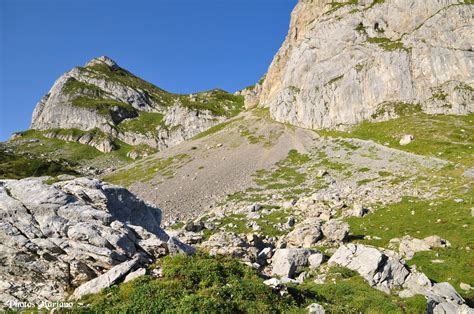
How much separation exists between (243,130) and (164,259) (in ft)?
404

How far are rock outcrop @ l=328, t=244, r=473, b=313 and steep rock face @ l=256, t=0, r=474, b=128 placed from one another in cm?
9794

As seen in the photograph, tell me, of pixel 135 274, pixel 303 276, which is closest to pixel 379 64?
pixel 303 276

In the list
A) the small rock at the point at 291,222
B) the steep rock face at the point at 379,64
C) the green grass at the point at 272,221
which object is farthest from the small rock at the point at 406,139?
the small rock at the point at 291,222

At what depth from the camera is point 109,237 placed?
17.8 m

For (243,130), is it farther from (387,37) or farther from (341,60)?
(387,37)

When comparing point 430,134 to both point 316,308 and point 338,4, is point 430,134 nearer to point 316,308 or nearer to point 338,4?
point 316,308

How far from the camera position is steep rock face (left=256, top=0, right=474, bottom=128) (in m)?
109

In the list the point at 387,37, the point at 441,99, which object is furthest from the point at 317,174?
the point at 387,37

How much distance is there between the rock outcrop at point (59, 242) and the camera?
16.0m

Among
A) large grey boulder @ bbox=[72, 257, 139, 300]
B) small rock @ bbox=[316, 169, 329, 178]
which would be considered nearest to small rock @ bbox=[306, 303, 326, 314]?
large grey boulder @ bbox=[72, 257, 139, 300]

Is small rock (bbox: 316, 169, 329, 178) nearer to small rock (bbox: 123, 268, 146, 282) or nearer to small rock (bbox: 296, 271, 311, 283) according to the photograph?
small rock (bbox: 296, 271, 311, 283)

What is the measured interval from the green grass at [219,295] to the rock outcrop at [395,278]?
1.67m

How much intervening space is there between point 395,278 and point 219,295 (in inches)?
554

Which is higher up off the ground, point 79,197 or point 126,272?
point 79,197
